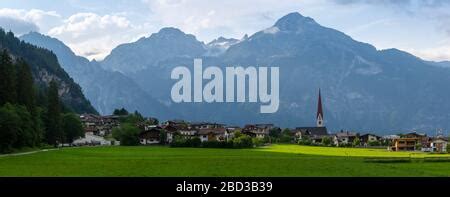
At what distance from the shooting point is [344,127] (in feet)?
93.7

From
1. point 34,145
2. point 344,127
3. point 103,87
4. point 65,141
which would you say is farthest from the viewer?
point 65,141

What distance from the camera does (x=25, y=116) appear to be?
116ft

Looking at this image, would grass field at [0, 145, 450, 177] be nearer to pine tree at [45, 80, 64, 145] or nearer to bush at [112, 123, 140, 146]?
bush at [112, 123, 140, 146]

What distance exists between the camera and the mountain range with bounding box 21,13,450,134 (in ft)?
27.5

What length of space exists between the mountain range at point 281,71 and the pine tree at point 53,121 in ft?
64.8

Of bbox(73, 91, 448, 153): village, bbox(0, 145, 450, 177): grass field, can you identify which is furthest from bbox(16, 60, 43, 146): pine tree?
bbox(0, 145, 450, 177): grass field

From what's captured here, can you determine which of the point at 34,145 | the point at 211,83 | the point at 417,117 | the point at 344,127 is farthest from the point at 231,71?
the point at 34,145

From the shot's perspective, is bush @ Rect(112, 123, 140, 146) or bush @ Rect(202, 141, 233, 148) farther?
bush @ Rect(112, 123, 140, 146)

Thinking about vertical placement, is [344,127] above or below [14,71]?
below
